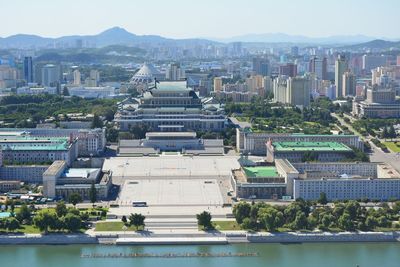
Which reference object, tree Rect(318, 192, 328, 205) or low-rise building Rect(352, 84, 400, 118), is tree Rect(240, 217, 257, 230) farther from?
low-rise building Rect(352, 84, 400, 118)

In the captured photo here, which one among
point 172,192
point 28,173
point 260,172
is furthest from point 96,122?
point 260,172

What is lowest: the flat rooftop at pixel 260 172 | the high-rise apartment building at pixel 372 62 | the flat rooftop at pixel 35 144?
the flat rooftop at pixel 260 172

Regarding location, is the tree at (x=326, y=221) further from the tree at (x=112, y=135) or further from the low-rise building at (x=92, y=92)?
the low-rise building at (x=92, y=92)

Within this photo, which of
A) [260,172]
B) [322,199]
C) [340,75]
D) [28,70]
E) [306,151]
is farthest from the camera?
[28,70]

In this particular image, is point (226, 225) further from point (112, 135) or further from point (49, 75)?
point (49, 75)

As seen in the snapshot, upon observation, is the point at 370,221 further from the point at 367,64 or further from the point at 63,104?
the point at 367,64

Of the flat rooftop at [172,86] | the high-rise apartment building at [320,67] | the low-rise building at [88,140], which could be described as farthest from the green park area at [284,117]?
the high-rise apartment building at [320,67]
